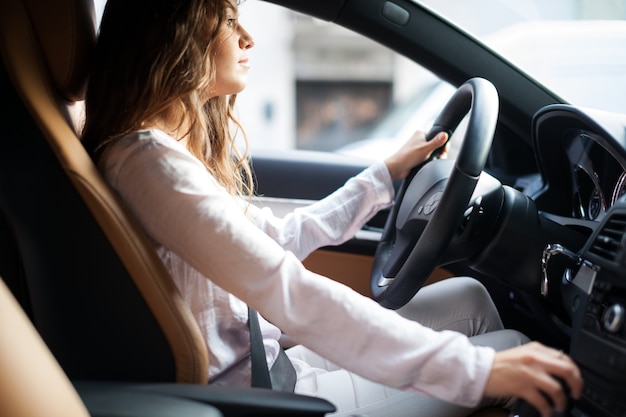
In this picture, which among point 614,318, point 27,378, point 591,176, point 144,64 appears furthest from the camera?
point 591,176

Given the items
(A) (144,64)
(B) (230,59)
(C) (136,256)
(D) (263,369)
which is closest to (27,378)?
(C) (136,256)

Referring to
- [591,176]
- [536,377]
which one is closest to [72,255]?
[536,377]

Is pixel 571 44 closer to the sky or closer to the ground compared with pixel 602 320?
closer to the sky

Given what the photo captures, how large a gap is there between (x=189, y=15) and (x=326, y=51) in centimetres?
1516

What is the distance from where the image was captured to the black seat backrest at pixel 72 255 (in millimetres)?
970

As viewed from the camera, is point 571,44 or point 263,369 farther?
point 571,44

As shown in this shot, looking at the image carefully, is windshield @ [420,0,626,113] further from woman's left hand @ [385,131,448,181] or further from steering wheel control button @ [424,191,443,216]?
steering wheel control button @ [424,191,443,216]

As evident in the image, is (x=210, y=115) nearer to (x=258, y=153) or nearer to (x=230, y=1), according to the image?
(x=230, y=1)

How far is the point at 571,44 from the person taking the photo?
3.26 m

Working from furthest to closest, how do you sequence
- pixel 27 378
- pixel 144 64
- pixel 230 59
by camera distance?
pixel 230 59
pixel 144 64
pixel 27 378

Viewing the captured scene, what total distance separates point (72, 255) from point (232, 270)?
0.73 feet

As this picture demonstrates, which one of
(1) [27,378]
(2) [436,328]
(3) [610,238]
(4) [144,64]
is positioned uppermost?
(4) [144,64]

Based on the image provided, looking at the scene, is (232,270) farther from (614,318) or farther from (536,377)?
(614,318)

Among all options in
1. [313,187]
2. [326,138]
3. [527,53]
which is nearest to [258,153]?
[313,187]
